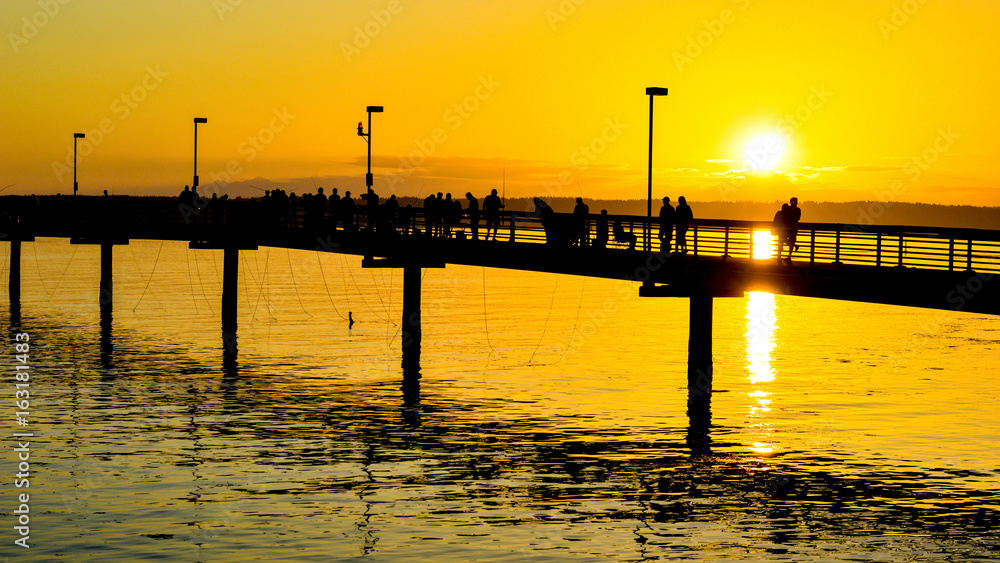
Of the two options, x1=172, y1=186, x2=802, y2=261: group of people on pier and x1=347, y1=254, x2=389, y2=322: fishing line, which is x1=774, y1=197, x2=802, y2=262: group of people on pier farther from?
x1=347, y1=254, x2=389, y2=322: fishing line

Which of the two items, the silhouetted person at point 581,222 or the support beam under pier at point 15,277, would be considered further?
the support beam under pier at point 15,277

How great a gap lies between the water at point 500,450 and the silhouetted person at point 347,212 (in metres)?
4.83

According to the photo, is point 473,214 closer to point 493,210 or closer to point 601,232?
point 493,210

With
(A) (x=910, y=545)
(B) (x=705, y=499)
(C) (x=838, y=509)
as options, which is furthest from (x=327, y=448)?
(A) (x=910, y=545)

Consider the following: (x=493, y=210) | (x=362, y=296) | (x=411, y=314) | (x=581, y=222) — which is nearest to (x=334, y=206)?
(x=411, y=314)

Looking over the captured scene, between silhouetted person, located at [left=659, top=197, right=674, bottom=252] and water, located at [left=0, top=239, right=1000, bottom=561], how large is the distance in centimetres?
450

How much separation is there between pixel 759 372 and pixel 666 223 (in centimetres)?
1200

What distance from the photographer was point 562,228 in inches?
1647

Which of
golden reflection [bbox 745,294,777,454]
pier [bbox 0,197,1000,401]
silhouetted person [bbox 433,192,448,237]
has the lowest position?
golden reflection [bbox 745,294,777,454]

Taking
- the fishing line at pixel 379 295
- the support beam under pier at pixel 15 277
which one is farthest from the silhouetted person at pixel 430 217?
the support beam under pier at pixel 15 277

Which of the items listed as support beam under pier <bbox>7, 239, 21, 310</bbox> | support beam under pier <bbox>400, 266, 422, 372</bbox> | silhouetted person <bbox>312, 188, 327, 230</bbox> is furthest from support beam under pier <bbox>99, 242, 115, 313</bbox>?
support beam under pier <bbox>400, 266, 422, 372</bbox>

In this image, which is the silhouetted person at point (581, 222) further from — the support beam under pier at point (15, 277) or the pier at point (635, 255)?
the support beam under pier at point (15, 277)

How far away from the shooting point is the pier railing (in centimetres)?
3256

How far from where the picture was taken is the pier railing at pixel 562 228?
3256 cm
